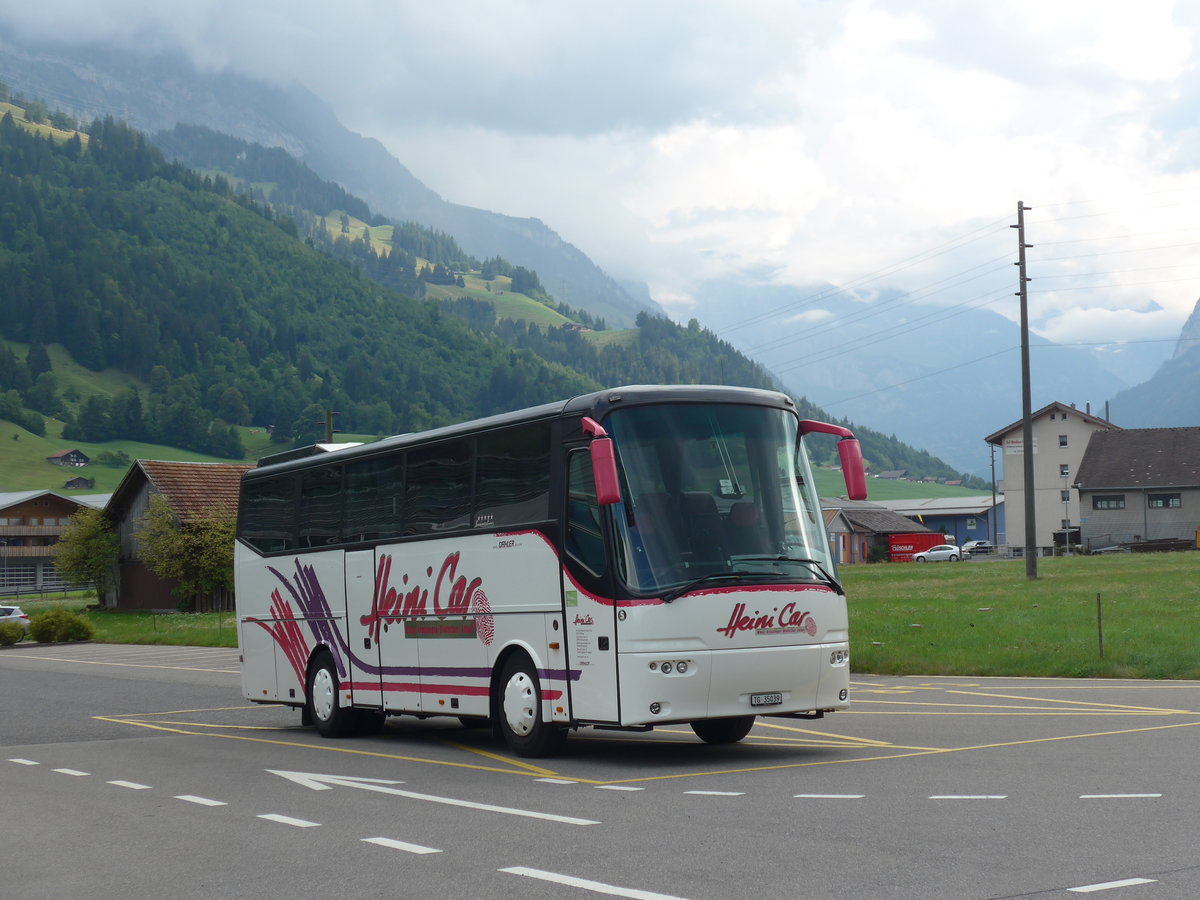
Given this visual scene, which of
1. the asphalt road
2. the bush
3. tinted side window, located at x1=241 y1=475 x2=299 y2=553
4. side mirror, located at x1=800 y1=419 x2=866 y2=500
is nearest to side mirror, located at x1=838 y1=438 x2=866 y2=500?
side mirror, located at x1=800 y1=419 x2=866 y2=500

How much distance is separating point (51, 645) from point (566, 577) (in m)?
43.0

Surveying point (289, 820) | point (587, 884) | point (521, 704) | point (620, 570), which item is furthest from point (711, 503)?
point (587, 884)

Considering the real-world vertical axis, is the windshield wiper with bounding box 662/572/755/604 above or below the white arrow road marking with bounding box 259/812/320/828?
above

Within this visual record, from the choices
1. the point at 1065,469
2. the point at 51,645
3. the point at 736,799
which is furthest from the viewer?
the point at 1065,469

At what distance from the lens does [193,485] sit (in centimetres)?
6906

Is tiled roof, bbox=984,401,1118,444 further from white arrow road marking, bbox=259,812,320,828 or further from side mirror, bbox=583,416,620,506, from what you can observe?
white arrow road marking, bbox=259,812,320,828

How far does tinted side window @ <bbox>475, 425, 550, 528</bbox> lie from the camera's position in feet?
45.1

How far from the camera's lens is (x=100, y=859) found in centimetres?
899

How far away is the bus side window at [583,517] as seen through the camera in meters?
12.8

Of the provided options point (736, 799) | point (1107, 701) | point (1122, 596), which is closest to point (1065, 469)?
point (1122, 596)

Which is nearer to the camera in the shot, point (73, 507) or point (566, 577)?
point (566, 577)

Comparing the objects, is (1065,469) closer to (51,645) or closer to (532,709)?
(51,645)

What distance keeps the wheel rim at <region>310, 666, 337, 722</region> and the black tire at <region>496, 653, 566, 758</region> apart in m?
4.02

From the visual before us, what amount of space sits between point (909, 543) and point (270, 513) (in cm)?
9988
